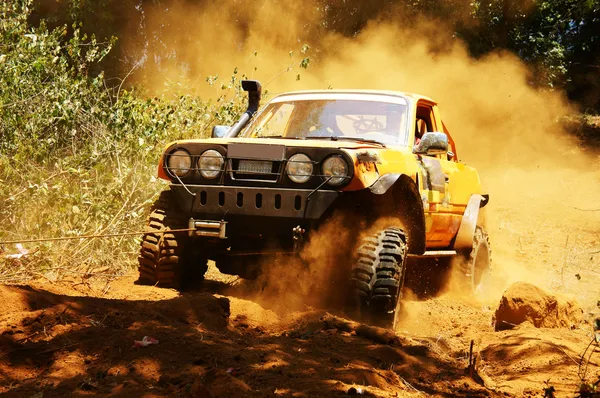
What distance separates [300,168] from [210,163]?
0.78 m

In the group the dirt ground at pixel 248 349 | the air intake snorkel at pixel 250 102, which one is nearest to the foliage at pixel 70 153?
the dirt ground at pixel 248 349

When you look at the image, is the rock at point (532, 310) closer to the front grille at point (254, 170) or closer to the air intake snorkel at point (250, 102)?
the front grille at point (254, 170)

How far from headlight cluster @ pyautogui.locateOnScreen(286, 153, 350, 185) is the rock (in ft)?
6.72

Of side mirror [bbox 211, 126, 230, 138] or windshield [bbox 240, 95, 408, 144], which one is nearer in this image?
windshield [bbox 240, 95, 408, 144]

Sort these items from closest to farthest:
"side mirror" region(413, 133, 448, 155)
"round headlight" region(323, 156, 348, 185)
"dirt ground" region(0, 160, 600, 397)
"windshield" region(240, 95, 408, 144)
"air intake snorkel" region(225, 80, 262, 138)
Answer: "dirt ground" region(0, 160, 600, 397) < "round headlight" region(323, 156, 348, 185) < "side mirror" region(413, 133, 448, 155) < "windshield" region(240, 95, 408, 144) < "air intake snorkel" region(225, 80, 262, 138)

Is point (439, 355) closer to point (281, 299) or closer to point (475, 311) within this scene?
point (281, 299)

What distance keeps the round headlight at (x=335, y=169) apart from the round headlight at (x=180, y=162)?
1158mm

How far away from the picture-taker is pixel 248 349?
4668 millimetres

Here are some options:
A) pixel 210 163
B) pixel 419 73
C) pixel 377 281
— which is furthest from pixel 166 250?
pixel 419 73

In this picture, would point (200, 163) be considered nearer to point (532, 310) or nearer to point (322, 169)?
point (322, 169)

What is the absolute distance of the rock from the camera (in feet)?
23.2

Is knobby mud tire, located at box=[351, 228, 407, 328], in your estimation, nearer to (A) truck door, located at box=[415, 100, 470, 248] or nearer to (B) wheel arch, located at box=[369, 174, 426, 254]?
(B) wheel arch, located at box=[369, 174, 426, 254]

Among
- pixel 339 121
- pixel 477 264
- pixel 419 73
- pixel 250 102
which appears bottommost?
pixel 477 264

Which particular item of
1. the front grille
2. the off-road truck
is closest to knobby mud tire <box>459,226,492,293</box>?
the off-road truck
